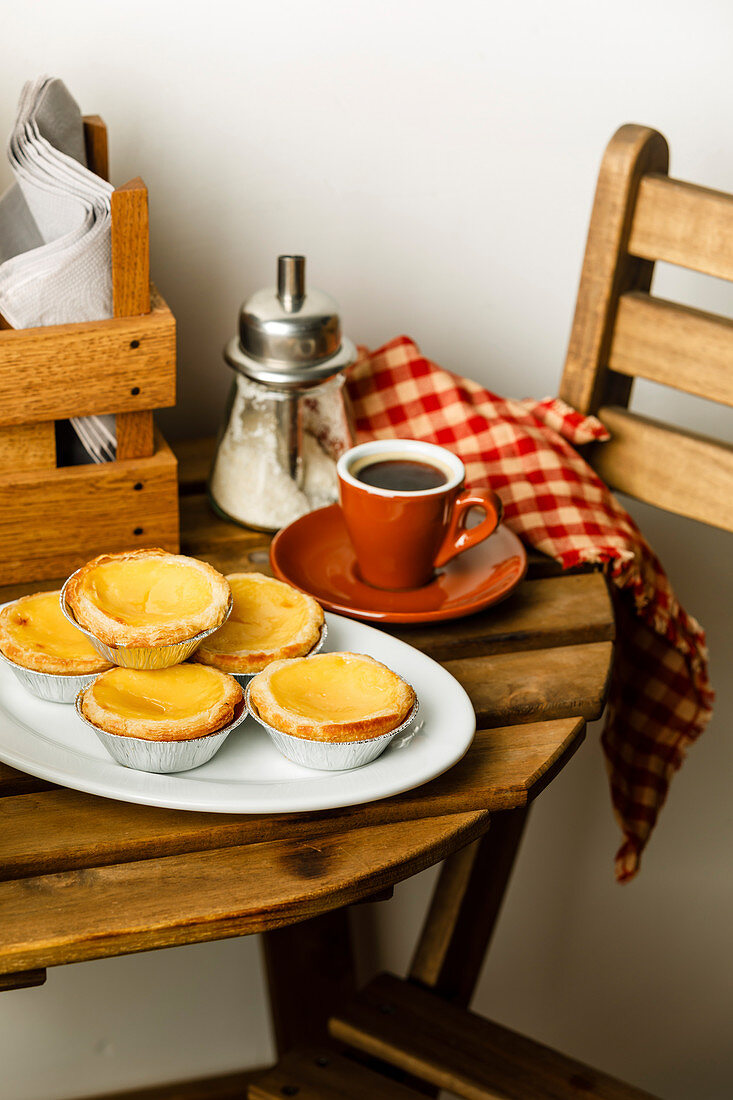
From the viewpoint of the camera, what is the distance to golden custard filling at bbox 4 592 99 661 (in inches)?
25.0

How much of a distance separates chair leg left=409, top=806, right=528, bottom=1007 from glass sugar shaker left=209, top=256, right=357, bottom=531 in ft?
1.45

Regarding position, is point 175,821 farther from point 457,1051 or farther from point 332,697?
point 457,1051

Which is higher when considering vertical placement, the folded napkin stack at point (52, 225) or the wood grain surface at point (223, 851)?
the folded napkin stack at point (52, 225)

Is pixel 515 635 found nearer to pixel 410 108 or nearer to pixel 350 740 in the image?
pixel 350 740

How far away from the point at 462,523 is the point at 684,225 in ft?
1.17

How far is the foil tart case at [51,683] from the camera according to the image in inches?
24.5

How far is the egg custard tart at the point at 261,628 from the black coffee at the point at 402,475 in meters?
0.13

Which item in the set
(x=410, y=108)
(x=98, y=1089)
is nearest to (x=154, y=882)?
(x=410, y=108)

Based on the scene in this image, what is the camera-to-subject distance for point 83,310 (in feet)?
2.48

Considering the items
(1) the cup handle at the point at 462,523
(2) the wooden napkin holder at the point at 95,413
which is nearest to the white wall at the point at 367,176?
(2) the wooden napkin holder at the point at 95,413

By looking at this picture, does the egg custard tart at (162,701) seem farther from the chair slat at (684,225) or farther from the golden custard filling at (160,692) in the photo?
the chair slat at (684,225)

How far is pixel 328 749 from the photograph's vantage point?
0.59 m

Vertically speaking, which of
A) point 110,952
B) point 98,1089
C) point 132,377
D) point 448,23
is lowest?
point 98,1089

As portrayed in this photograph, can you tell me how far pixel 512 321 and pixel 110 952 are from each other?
0.87 metres
